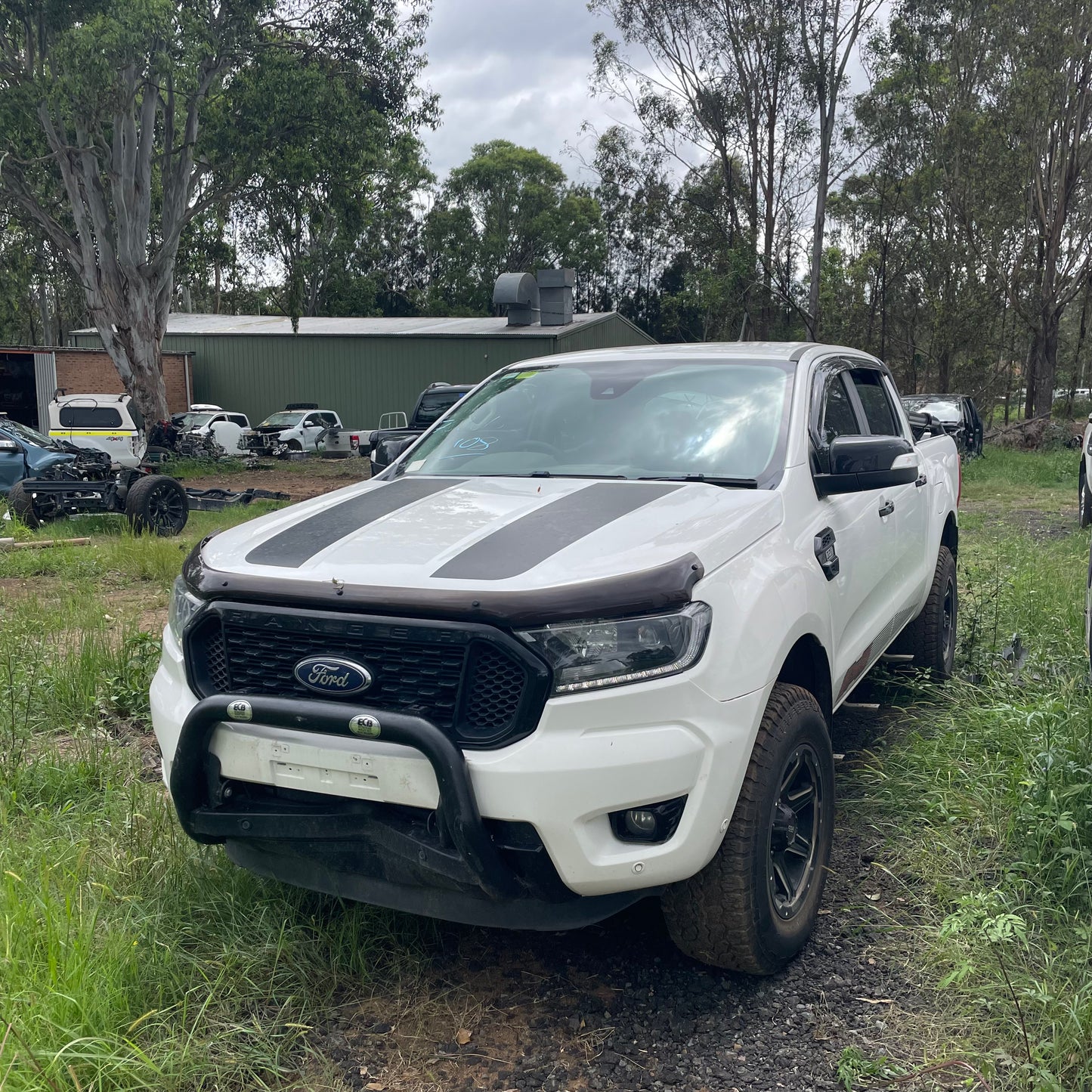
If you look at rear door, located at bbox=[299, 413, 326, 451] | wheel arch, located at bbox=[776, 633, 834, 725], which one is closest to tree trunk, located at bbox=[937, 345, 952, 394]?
rear door, located at bbox=[299, 413, 326, 451]

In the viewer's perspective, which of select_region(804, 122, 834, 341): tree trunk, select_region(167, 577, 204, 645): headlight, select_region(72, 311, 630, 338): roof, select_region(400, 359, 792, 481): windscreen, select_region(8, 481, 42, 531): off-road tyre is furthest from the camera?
select_region(72, 311, 630, 338): roof

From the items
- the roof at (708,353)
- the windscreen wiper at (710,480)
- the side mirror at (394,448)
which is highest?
the roof at (708,353)

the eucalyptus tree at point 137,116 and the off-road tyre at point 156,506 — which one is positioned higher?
the eucalyptus tree at point 137,116

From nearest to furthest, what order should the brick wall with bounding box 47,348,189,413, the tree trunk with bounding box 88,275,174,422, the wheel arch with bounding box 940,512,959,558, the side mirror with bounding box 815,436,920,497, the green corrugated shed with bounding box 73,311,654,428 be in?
the side mirror with bounding box 815,436,920,497 → the wheel arch with bounding box 940,512,959,558 → the tree trunk with bounding box 88,275,174,422 → the brick wall with bounding box 47,348,189,413 → the green corrugated shed with bounding box 73,311,654,428

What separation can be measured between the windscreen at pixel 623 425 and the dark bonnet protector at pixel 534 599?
0.99 metres

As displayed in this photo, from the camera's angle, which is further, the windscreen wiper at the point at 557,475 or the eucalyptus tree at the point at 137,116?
the eucalyptus tree at the point at 137,116

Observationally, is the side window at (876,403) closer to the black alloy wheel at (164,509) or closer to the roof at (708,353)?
the roof at (708,353)

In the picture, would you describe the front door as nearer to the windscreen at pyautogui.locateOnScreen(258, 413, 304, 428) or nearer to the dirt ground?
the dirt ground

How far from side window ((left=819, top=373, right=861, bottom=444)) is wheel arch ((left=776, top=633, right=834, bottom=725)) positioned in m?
A: 0.92

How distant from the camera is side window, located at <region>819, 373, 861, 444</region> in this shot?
397cm

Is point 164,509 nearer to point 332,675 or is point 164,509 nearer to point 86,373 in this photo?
point 332,675

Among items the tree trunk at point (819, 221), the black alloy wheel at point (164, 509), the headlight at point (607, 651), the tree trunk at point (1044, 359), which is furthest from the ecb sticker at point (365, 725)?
the tree trunk at point (1044, 359)

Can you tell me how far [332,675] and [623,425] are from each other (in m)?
1.66

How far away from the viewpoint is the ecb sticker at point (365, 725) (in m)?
2.43
